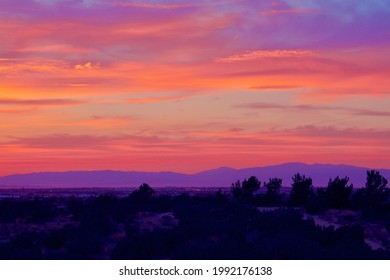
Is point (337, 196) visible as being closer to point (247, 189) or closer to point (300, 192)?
point (300, 192)

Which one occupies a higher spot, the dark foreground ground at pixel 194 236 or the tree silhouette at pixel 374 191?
the tree silhouette at pixel 374 191

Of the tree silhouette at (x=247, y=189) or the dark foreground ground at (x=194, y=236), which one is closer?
the dark foreground ground at (x=194, y=236)

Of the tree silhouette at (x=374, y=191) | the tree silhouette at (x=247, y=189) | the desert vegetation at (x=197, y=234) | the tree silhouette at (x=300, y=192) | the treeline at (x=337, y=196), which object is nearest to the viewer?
the desert vegetation at (x=197, y=234)

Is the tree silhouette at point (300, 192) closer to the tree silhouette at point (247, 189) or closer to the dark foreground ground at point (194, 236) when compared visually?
the tree silhouette at point (247, 189)

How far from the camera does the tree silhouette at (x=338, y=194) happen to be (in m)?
53.2

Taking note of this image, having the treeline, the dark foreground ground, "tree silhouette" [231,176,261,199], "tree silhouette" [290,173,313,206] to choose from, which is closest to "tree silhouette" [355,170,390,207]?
the treeline

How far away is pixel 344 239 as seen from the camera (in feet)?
89.1

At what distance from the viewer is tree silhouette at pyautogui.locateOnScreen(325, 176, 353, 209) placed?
174 feet

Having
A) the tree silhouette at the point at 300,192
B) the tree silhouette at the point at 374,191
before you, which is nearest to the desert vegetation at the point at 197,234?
the tree silhouette at the point at 374,191

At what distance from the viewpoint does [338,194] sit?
53.9 m

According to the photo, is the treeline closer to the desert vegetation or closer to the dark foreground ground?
the desert vegetation

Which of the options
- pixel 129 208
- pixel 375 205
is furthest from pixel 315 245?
pixel 375 205

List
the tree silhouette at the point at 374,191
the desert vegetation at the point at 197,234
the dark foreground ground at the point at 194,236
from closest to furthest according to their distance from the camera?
the dark foreground ground at the point at 194,236
the desert vegetation at the point at 197,234
the tree silhouette at the point at 374,191
